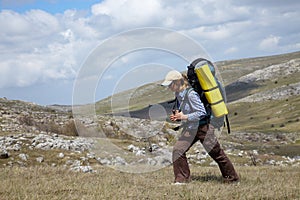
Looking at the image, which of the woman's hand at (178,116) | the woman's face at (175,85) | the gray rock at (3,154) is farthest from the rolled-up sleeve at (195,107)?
the gray rock at (3,154)

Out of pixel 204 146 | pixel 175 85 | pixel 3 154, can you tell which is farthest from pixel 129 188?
pixel 3 154

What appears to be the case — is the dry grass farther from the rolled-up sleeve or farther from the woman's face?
the woman's face

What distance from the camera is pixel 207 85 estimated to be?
31.9 ft

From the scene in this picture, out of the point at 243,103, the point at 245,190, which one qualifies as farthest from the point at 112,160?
the point at 243,103

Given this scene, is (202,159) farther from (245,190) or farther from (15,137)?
(245,190)

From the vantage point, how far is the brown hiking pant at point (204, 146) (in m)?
10.2

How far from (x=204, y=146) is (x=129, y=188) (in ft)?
6.96

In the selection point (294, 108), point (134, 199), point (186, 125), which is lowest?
point (294, 108)

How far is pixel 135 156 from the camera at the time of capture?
806 inches

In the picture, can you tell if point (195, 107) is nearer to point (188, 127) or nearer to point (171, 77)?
point (188, 127)

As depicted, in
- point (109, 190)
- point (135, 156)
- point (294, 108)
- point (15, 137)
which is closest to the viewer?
point (109, 190)

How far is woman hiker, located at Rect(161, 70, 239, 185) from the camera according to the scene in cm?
975

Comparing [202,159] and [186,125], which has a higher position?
[186,125]

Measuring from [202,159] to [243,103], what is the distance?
13234cm
